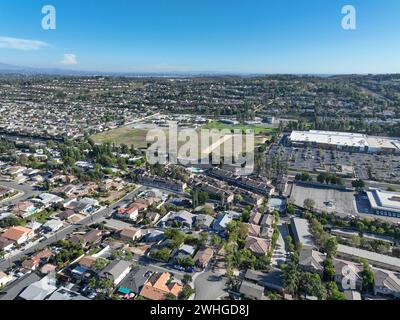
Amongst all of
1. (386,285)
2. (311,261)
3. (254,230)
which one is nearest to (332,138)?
(254,230)

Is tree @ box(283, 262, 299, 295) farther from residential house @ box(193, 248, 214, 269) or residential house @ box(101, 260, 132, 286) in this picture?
residential house @ box(101, 260, 132, 286)

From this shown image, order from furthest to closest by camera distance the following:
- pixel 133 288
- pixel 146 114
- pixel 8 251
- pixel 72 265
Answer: pixel 146 114 < pixel 8 251 < pixel 72 265 < pixel 133 288

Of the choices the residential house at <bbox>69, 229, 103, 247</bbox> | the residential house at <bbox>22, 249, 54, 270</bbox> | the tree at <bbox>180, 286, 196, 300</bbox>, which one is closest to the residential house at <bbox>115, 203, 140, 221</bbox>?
the residential house at <bbox>69, 229, 103, 247</bbox>

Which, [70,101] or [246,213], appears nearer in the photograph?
[246,213]

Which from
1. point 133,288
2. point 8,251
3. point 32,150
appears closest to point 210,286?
point 133,288

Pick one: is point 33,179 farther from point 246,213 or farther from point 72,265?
point 246,213

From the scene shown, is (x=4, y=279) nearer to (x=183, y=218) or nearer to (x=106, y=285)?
(x=106, y=285)

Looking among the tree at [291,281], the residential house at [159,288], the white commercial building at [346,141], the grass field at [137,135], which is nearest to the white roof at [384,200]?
the tree at [291,281]
